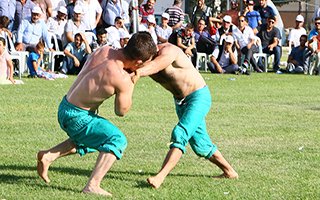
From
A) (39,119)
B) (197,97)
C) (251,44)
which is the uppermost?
(197,97)

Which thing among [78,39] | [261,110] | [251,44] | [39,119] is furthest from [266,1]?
[39,119]

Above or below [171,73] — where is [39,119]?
below

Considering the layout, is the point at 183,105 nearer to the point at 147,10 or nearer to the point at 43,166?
the point at 43,166

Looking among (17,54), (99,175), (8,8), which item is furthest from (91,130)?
(8,8)

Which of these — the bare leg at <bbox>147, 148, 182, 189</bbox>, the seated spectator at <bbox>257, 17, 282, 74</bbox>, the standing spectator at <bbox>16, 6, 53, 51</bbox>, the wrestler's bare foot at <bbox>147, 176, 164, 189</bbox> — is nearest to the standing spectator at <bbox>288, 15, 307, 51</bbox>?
the seated spectator at <bbox>257, 17, 282, 74</bbox>

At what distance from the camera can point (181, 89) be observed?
25.0 feet

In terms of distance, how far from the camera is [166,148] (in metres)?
9.54

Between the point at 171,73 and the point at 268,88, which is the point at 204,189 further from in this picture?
the point at 268,88

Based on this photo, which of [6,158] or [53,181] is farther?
[6,158]

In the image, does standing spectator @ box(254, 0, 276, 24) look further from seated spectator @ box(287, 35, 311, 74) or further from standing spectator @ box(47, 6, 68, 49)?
standing spectator @ box(47, 6, 68, 49)

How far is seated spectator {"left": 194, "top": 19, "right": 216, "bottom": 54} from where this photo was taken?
80.1 ft

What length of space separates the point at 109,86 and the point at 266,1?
2055 centimetres

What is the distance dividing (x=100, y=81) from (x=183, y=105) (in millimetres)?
1113

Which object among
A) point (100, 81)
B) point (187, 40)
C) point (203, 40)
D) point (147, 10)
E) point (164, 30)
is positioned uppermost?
point (100, 81)
